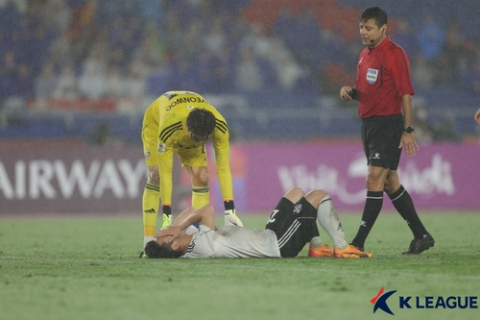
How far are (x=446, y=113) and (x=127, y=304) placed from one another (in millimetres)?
13928

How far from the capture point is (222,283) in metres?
6.77

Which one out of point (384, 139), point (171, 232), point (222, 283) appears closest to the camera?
point (222, 283)

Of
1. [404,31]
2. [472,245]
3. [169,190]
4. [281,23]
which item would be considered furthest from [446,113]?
[169,190]

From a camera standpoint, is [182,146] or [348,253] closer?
[348,253]

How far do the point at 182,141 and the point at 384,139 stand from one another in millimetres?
1962

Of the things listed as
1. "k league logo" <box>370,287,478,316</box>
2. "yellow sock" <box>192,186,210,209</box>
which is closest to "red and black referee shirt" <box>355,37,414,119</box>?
"yellow sock" <box>192,186,210,209</box>

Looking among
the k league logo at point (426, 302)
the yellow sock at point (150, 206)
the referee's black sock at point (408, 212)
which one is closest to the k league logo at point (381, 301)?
the k league logo at point (426, 302)

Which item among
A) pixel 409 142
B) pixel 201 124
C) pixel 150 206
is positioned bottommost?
pixel 150 206

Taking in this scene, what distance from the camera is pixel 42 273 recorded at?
7.62 m

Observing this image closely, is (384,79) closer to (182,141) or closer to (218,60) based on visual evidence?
(182,141)

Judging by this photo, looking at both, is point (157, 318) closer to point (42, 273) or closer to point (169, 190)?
point (42, 273)

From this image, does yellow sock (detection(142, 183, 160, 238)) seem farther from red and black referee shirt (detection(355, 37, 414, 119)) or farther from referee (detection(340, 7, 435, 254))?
red and black referee shirt (detection(355, 37, 414, 119))

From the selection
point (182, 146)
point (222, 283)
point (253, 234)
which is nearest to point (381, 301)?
point (222, 283)

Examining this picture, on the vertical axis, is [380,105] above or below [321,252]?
above
